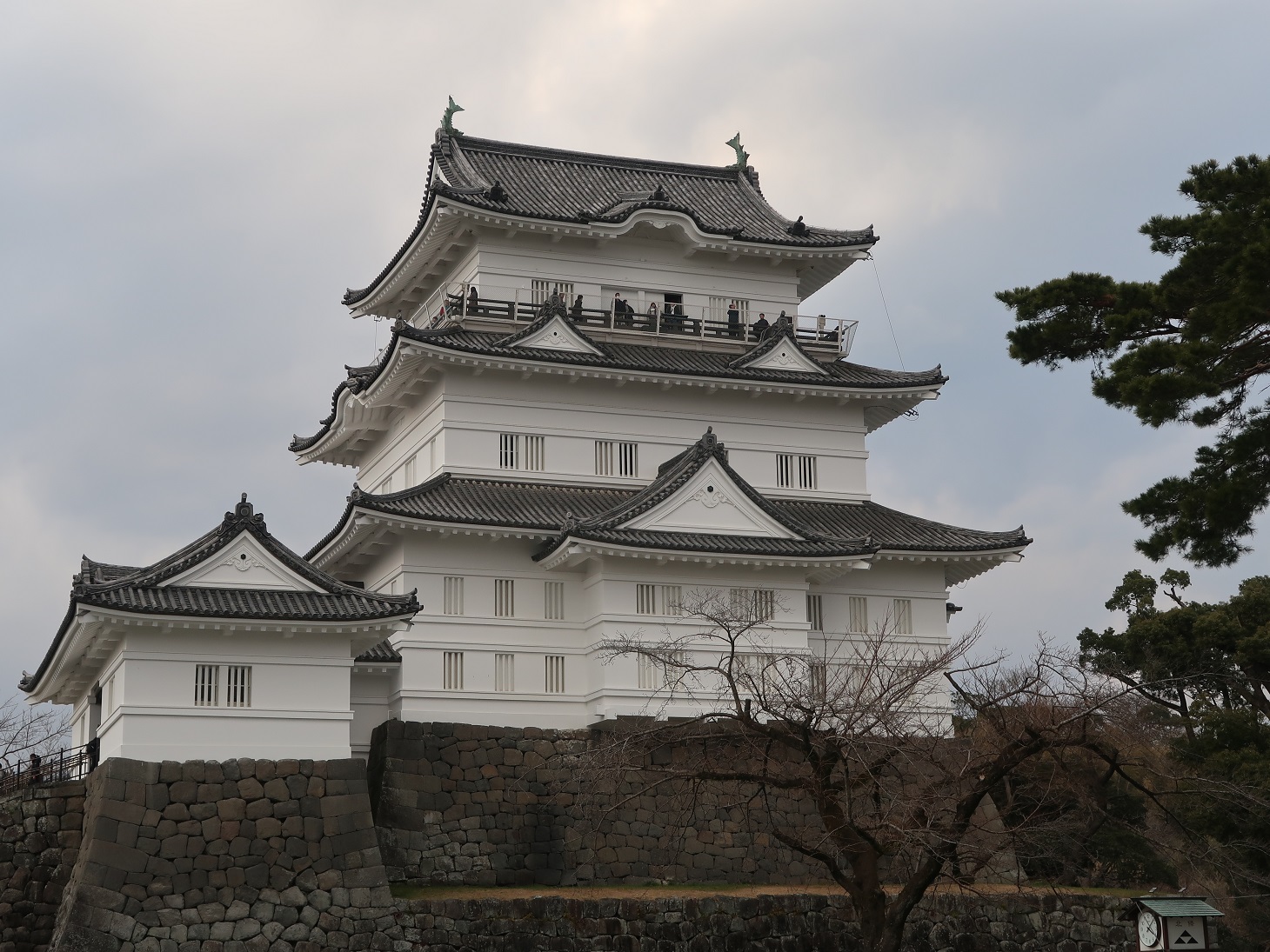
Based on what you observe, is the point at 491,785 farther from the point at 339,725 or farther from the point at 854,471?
the point at 854,471

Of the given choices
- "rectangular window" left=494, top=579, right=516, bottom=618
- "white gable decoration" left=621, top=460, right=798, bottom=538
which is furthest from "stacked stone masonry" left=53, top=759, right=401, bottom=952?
"white gable decoration" left=621, top=460, right=798, bottom=538

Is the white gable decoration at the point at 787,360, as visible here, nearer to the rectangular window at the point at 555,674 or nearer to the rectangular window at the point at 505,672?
the rectangular window at the point at 555,674

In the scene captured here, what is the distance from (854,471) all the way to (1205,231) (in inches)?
587

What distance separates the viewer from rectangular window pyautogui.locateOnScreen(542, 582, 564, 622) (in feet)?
88.5

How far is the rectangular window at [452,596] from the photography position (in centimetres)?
2650

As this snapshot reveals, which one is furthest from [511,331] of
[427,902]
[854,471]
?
[427,902]

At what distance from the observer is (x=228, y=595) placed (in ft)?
74.1

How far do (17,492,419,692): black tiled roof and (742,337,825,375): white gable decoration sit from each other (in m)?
9.71

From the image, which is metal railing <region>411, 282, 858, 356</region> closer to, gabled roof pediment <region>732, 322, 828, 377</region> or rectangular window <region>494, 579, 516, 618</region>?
gabled roof pediment <region>732, 322, 828, 377</region>

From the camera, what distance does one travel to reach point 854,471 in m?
30.5

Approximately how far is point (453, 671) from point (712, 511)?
5176 millimetres

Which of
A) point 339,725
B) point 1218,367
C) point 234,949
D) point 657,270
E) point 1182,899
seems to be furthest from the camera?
point 657,270

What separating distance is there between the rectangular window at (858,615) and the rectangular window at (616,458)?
464 centimetres

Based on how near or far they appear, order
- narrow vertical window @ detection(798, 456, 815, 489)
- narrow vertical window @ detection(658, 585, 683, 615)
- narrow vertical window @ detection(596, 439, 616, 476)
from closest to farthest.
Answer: narrow vertical window @ detection(658, 585, 683, 615) → narrow vertical window @ detection(596, 439, 616, 476) → narrow vertical window @ detection(798, 456, 815, 489)
